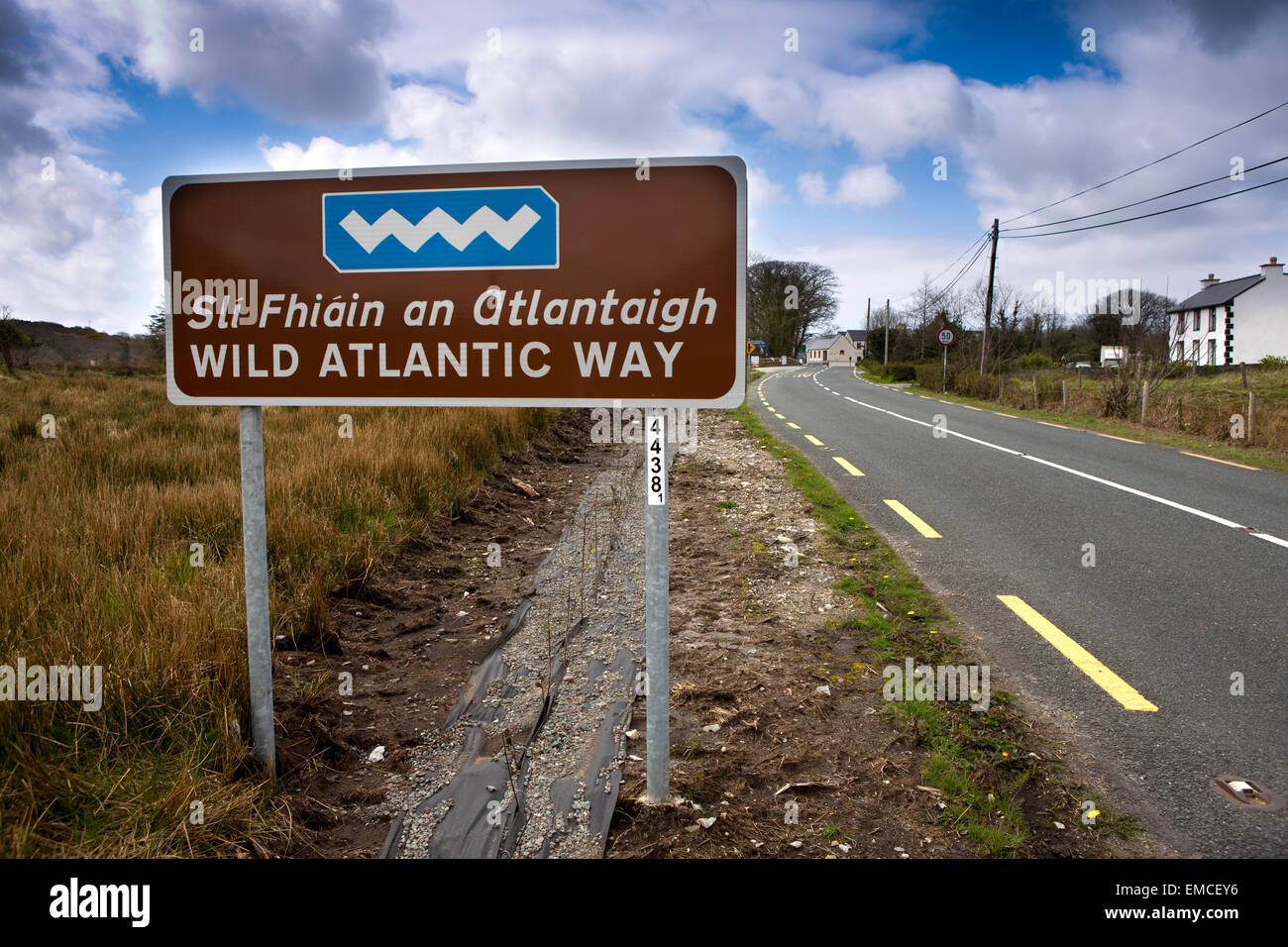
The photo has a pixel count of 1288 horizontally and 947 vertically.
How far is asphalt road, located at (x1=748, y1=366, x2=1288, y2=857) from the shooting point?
277 centimetres

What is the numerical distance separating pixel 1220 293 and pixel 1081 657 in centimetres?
6885

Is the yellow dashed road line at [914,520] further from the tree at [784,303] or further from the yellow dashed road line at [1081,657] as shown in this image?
the tree at [784,303]

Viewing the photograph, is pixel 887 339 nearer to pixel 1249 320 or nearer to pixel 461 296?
pixel 1249 320

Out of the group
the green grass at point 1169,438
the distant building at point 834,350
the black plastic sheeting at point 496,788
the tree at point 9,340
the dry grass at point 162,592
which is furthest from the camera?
the distant building at point 834,350

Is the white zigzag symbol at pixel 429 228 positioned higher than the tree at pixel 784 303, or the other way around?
the tree at pixel 784 303

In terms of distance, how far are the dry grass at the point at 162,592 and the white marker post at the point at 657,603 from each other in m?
1.17

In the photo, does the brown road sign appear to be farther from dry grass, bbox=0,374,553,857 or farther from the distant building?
the distant building

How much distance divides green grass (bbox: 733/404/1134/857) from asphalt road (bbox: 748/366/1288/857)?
19cm

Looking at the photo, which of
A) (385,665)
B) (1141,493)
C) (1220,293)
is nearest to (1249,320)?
(1220,293)

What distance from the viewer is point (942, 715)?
3.12 meters

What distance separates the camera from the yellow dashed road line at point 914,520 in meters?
6.27

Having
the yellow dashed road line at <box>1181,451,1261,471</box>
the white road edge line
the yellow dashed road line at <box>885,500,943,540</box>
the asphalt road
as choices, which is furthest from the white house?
the yellow dashed road line at <box>885,500,943,540</box>

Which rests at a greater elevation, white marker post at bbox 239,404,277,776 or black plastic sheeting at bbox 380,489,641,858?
white marker post at bbox 239,404,277,776

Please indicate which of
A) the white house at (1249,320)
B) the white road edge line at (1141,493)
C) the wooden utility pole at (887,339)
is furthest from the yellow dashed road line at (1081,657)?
the white house at (1249,320)
